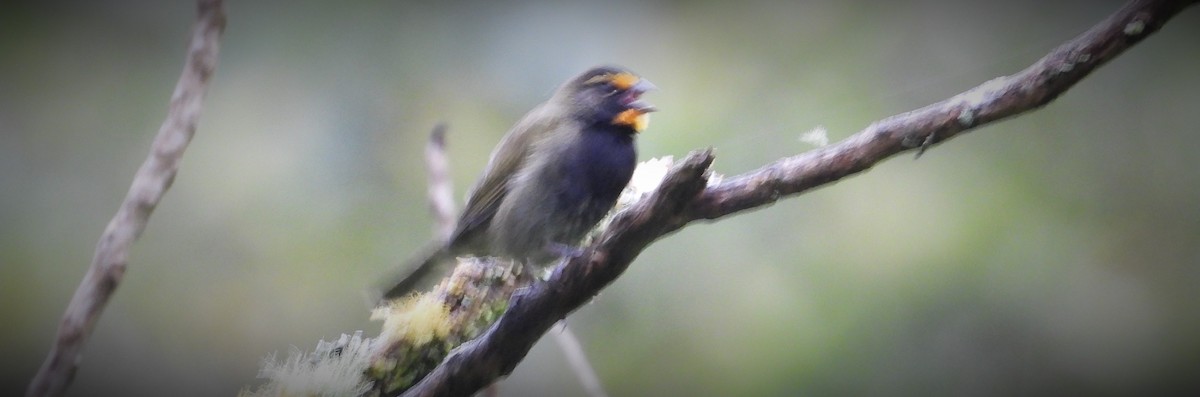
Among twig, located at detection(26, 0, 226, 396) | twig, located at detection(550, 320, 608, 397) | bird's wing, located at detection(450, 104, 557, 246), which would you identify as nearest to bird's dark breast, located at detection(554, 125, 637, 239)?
bird's wing, located at detection(450, 104, 557, 246)

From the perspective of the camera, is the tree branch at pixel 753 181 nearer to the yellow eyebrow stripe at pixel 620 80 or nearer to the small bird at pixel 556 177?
the small bird at pixel 556 177

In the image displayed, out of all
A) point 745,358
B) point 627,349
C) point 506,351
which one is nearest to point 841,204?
point 745,358

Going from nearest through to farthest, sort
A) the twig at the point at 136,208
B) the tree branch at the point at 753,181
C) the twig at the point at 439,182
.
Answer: the tree branch at the point at 753,181, the twig at the point at 136,208, the twig at the point at 439,182

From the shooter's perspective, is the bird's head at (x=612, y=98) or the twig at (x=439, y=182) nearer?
the bird's head at (x=612, y=98)

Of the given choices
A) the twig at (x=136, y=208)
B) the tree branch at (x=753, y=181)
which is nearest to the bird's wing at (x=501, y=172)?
the tree branch at (x=753, y=181)

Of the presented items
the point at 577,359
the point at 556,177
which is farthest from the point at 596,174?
the point at 577,359

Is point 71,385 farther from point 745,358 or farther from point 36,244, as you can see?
point 745,358

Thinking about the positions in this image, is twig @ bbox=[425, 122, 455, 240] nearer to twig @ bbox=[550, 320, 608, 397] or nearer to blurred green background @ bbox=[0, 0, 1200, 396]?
blurred green background @ bbox=[0, 0, 1200, 396]
